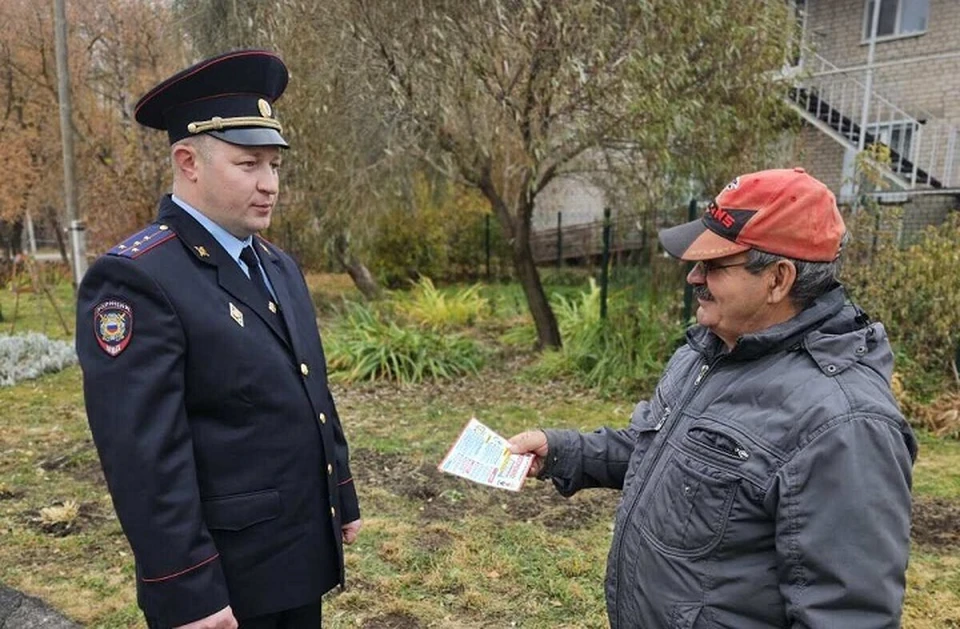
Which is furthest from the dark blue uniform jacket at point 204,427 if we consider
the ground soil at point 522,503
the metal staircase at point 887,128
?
the metal staircase at point 887,128

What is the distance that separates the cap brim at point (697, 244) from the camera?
4.63 ft

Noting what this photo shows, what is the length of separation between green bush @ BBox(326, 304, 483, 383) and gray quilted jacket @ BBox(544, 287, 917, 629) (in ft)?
18.4

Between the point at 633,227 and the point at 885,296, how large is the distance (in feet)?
7.76

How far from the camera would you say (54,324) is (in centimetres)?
1041

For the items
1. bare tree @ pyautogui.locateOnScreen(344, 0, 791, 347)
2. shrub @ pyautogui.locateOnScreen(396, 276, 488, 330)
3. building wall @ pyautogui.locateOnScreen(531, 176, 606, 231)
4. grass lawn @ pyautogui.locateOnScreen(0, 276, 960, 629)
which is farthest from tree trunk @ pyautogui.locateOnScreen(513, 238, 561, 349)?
grass lawn @ pyautogui.locateOnScreen(0, 276, 960, 629)

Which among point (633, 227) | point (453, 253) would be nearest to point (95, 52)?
point (453, 253)

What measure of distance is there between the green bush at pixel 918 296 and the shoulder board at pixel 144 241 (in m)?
5.83

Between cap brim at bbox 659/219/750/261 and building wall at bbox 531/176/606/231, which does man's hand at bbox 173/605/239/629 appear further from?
building wall at bbox 531/176/606/231

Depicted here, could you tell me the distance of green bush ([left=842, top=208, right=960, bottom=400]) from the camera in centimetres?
563

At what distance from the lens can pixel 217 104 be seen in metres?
1.83

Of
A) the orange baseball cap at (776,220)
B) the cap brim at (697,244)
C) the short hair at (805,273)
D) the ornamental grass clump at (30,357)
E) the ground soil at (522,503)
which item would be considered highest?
the orange baseball cap at (776,220)

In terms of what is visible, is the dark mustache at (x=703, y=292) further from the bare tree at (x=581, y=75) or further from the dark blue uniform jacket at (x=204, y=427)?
the bare tree at (x=581, y=75)

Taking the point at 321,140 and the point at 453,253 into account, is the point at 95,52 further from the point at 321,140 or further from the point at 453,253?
the point at 321,140

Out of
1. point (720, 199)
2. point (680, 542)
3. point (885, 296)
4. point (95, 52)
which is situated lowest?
point (885, 296)
